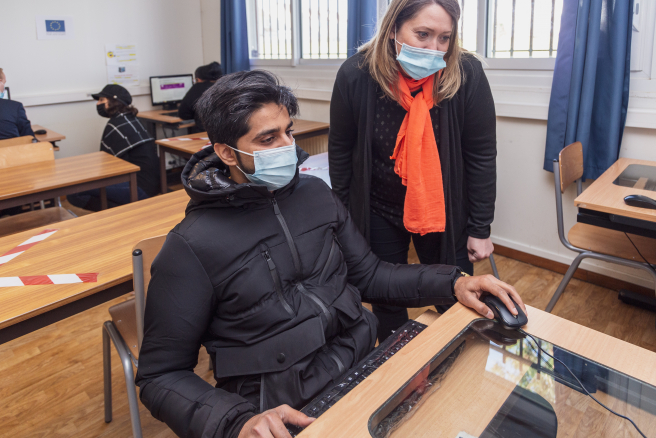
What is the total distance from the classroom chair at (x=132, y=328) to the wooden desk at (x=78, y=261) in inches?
5.3

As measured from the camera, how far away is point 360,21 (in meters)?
3.23

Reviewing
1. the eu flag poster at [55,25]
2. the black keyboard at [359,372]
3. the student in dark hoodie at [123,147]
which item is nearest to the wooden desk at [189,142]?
the student in dark hoodie at [123,147]

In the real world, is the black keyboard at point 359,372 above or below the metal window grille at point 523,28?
below

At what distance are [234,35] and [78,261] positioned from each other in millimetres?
3379

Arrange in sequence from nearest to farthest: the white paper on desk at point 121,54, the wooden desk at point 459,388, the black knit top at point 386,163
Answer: the wooden desk at point 459,388
the black knit top at point 386,163
the white paper on desk at point 121,54

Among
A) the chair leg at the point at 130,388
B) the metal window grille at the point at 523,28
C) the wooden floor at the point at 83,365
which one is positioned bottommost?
the wooden floor at the point at 83,365

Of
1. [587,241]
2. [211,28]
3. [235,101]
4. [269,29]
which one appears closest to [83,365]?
[235,101]

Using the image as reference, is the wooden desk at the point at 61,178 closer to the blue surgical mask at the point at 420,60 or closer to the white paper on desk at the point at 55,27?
the blue surgical mask at the point at 420,60

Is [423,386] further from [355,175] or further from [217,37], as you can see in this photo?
[217,37]

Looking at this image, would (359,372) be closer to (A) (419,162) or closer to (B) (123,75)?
(A) (419,162)

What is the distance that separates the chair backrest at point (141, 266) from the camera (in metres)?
1.26

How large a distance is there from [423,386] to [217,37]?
4824 millimetres

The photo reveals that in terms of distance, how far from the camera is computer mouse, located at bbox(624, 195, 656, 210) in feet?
5.36

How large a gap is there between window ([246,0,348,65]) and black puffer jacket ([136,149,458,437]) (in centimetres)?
306
